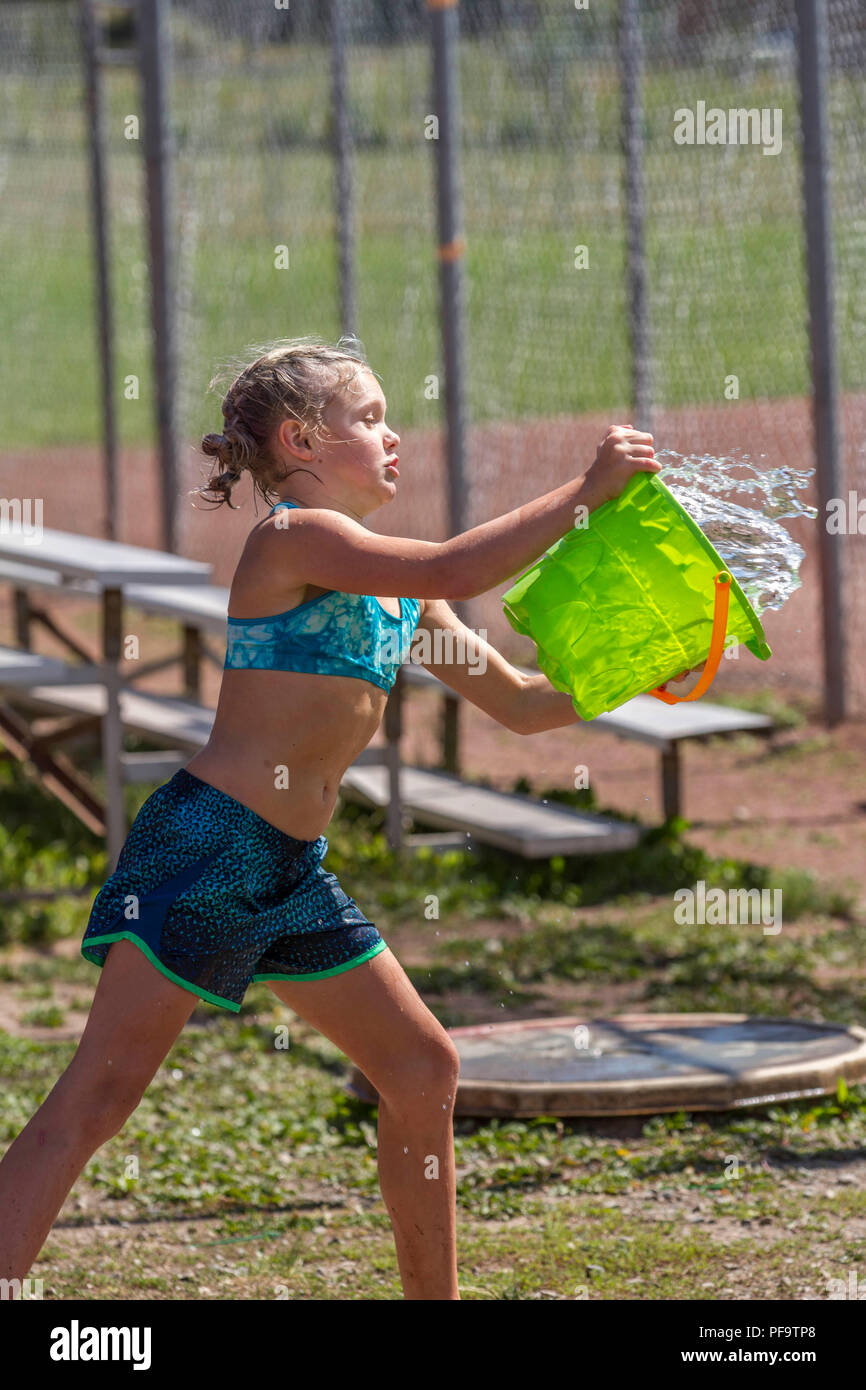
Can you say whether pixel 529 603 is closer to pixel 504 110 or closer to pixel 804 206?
pixel 804 206

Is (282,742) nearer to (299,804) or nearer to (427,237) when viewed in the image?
(299,804)

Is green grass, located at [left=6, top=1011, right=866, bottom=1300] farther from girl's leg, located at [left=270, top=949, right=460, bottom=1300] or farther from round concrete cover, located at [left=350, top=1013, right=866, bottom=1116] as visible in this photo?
girl's leg, located at [left=270, top=949, right=460, bottom=1300]

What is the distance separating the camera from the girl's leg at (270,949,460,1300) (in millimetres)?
3037

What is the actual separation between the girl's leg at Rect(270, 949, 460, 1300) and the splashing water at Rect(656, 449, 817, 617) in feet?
2.83

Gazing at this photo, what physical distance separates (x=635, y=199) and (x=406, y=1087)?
694cm

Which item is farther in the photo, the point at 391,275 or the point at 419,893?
the point at 391,275

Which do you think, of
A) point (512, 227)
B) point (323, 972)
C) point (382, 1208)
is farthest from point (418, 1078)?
point (512, 227)

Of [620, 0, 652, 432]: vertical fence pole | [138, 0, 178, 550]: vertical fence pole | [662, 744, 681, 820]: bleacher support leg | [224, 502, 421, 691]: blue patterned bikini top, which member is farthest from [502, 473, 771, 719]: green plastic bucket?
[138, 0, 178, 550]: vertical fence pole

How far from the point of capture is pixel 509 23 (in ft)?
36.4

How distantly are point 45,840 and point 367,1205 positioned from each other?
367cm

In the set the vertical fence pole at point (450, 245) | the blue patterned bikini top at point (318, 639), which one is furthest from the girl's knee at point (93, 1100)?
the vertical fence pole at point (450, 245)

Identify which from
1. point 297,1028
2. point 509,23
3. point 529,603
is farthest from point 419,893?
point 509,23

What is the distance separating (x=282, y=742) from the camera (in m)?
3.02

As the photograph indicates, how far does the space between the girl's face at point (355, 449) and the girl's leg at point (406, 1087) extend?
0.76 metres
